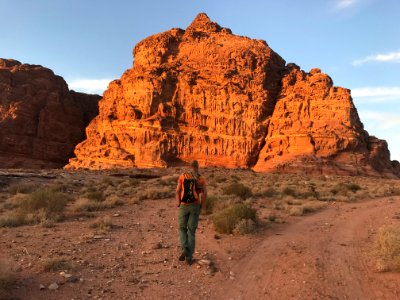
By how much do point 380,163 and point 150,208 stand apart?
1736 inches

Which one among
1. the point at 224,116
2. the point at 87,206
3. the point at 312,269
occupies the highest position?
the point at 224,116

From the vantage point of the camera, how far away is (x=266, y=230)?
10156mm

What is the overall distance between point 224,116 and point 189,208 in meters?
46.3

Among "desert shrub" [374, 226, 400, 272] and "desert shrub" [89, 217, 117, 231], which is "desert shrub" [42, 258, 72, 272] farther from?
"desert shrub" [374, 226, 400, 272]

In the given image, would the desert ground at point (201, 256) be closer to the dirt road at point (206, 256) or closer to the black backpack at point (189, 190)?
the dirt road at point (206, 256)

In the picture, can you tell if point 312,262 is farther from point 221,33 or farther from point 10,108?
point 10,108

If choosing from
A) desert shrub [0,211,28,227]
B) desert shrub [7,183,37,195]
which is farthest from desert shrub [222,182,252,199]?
desert shrub [7,183,37,195]

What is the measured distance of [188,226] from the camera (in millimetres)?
7043

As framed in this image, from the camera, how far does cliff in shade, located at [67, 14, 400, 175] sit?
48.6 meters

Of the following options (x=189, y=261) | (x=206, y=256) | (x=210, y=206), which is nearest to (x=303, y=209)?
(x=210, y=206)

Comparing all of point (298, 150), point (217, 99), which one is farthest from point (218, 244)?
point (217, 99)

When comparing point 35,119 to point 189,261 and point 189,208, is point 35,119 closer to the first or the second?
point 189,208

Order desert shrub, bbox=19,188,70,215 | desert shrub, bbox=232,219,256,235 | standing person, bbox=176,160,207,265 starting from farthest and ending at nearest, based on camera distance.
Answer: desert shrub, bbox=19,188,70,215
desert shrub, bbox=232,219,256,235
standing person, bbox=176,160,207,265

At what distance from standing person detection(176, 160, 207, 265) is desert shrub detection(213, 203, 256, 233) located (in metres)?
2.54
